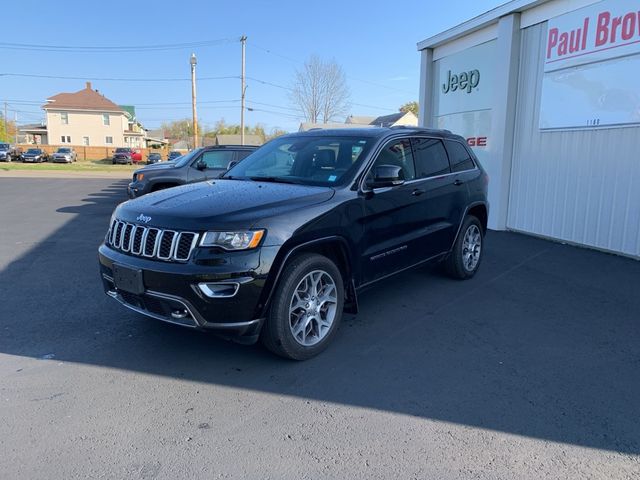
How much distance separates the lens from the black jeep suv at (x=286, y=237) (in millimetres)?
3307

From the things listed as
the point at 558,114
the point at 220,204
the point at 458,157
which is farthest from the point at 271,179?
the point at 558,114

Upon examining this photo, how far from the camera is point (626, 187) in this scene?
24.6 ft

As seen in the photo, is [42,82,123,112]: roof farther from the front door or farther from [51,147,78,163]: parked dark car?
the front door

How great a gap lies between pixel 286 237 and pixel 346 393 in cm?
114

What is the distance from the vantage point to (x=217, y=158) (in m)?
11.3

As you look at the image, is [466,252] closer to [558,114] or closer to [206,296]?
[206,296]

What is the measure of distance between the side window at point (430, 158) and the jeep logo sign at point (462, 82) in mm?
6006

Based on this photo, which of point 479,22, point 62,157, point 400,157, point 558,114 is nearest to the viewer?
point 400,157

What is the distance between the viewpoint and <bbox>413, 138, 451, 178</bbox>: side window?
202 inches

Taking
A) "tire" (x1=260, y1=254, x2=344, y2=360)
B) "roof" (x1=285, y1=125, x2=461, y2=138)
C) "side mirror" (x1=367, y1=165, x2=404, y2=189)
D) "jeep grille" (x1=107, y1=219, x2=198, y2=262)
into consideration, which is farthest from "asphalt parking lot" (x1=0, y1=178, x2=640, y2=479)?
"roof" (x1=285, y1=125, x2=461, y2=138)

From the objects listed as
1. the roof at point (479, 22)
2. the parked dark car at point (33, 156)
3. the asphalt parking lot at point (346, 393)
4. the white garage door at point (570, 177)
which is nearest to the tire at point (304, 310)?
the asphalt parking lot at point (346, 393)

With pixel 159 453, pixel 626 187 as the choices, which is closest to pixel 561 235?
pixel 626 187

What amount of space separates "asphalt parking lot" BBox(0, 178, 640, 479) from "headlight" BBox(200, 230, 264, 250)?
0.98 metres

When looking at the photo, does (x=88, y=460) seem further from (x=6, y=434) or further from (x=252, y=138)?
(x=252, y=138)
